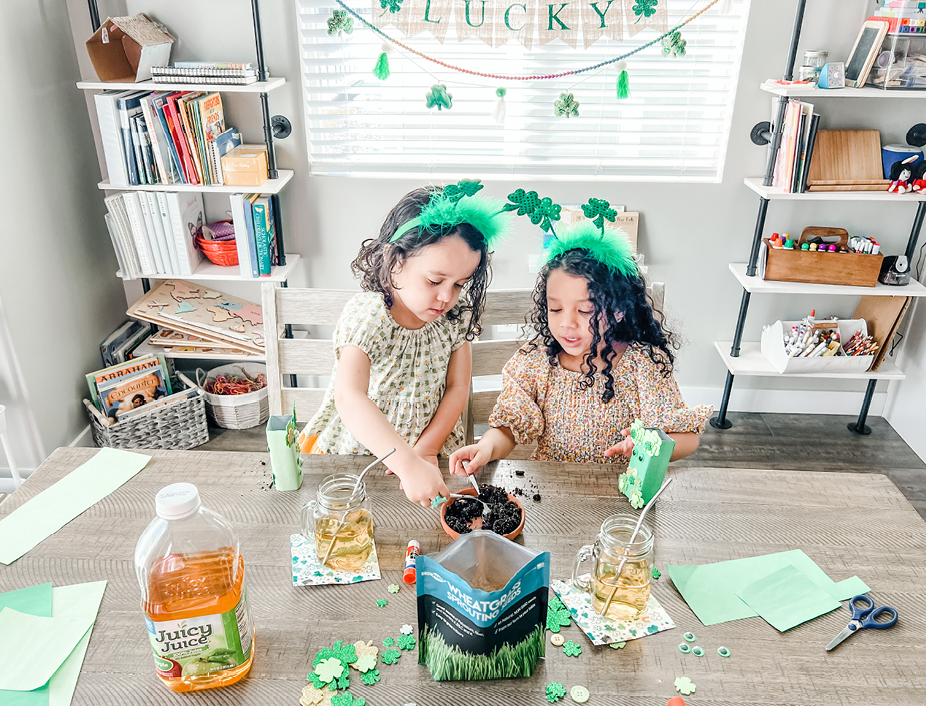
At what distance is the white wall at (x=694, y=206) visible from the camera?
244 centimetres

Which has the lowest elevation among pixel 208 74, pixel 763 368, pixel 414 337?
pixel 763 368

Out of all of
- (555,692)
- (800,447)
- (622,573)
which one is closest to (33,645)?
(555,692)

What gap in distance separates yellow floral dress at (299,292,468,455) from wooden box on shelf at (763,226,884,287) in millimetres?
1513

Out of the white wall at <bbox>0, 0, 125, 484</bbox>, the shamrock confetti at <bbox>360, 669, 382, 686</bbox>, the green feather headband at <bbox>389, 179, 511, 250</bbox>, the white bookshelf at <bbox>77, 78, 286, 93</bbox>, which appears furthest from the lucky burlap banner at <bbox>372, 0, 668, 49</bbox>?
the shamrock confetti at <bbox>360, 669, 382, 686</bbox>

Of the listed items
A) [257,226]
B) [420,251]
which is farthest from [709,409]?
[257,226]

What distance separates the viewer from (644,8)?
2.35 m

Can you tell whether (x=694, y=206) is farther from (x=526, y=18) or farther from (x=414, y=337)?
(x=414, y=337)

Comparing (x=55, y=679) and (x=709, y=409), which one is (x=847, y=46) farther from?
(x=55, y=679)

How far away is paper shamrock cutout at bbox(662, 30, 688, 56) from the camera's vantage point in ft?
7.82

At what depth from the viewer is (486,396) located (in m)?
1.71

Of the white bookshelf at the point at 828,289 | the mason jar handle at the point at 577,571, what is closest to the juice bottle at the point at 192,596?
the mason jar handle at the point at 577,571

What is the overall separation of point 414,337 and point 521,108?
4.73 ft

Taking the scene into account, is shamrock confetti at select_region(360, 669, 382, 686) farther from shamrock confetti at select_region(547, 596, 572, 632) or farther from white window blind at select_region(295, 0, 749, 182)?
white window blind at select_region(295, 0, 749, 182)

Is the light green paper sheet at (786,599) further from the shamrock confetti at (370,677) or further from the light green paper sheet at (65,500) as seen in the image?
the light green paper sheet at (65,500)
